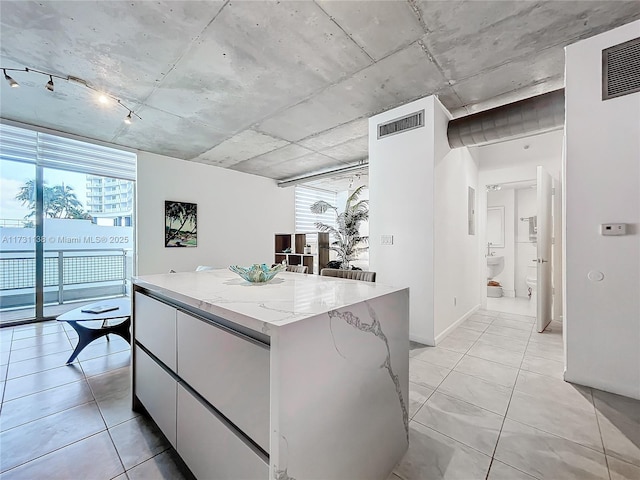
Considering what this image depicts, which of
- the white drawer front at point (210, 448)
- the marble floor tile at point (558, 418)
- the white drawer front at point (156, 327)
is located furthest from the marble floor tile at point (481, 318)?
the white drawer front at point (156, 327)

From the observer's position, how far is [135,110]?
3461 millimetres

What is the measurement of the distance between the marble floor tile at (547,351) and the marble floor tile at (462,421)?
4.78 ft

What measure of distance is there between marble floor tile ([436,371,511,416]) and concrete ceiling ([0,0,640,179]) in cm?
288

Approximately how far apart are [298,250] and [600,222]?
554 centimetres

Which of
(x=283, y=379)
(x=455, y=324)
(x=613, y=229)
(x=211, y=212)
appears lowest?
(x=455, y=324)

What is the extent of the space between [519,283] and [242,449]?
21.0 ft

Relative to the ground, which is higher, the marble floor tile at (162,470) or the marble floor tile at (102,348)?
the marble floor tile at (162,470)

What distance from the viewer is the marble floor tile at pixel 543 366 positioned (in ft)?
7.88

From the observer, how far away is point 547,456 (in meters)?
1.49

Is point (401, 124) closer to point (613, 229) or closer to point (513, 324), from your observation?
point (613, 229)

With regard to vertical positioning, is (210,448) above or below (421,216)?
below

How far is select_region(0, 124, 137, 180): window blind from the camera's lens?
12.6 feet

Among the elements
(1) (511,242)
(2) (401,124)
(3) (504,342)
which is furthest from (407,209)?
(1) (511,242)

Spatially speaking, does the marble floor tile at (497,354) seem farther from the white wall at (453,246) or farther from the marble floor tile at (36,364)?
the marble floor tile at (36,364)
